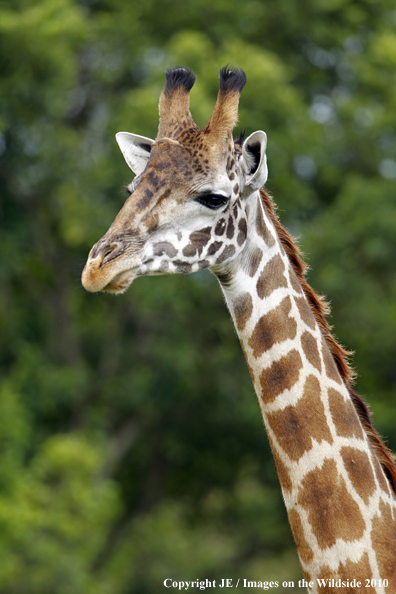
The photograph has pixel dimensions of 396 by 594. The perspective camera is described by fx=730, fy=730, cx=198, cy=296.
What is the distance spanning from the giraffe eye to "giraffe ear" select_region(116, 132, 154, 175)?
2.49 feet

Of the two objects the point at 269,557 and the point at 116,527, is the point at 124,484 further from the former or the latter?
the point at 269,557

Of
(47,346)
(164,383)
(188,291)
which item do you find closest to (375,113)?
(188,291)

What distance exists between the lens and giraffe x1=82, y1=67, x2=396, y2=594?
11.8 feet

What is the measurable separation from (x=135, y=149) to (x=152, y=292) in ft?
34.6

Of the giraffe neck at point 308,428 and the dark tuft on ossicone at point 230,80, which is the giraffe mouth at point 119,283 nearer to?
the giraffe neck at point 308,428

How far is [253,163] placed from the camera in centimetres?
405

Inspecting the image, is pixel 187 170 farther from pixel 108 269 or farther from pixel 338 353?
pixel 338 353

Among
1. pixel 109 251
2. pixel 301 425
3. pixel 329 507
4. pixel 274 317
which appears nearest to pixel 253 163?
pixel 274 317

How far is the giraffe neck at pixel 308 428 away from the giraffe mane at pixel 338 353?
74 mm

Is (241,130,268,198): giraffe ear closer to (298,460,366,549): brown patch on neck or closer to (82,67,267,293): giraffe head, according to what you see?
(82,67,267,293): giraffe head

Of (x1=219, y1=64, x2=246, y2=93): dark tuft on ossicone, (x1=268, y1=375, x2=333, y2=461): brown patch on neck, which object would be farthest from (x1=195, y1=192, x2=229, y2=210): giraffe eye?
(x1=268, y1=375, x2=333, y2=461): brown patch on neck

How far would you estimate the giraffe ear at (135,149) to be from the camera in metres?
4.51

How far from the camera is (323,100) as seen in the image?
18.6m

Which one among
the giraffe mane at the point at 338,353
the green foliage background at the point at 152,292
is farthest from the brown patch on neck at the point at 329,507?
the green foliage background at the point at 152,292
